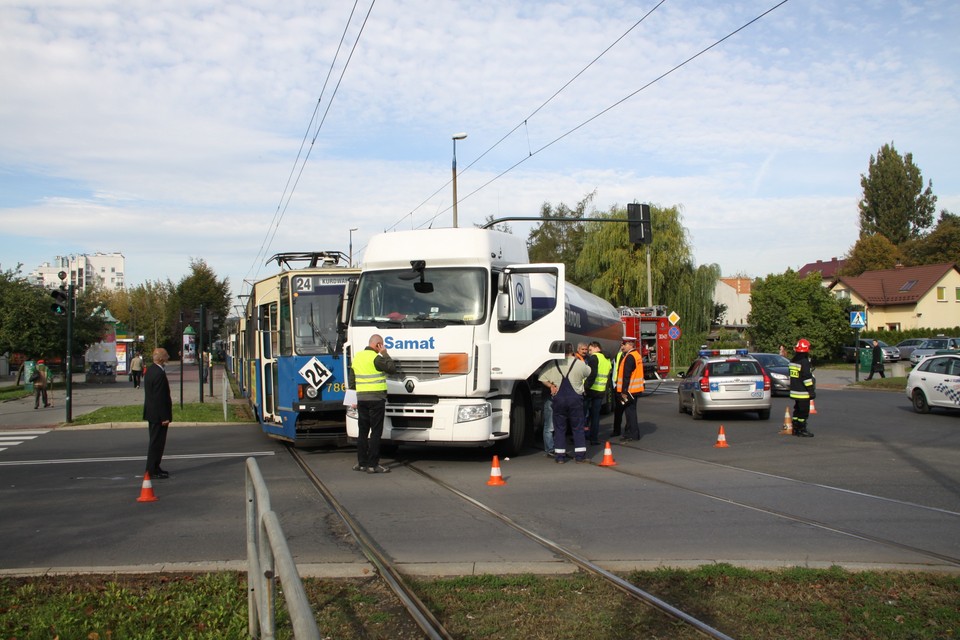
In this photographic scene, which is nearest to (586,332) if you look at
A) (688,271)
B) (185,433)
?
(185,433)

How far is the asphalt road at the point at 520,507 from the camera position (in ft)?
23.3

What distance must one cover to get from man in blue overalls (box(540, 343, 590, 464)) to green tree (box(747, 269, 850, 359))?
4323 centimetres

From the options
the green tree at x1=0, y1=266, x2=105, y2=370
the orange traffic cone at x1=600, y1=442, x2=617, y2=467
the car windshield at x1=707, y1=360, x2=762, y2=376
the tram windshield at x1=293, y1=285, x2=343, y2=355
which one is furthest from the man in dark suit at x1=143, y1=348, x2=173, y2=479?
the green tree at x1=0, y1=266, x2=105, y2=370

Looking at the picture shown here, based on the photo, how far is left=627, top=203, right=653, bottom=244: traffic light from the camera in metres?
24.5

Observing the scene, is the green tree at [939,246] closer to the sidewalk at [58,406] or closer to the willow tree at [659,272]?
the willow tree at [659,272]

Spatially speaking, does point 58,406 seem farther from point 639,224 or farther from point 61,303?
point 639,224

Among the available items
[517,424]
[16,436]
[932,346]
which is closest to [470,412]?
[517,424]

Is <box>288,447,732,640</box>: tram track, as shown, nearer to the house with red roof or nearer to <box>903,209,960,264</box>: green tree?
the house with red roof

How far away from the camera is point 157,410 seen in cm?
1165

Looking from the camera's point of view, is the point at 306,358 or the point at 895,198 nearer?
the point at 306,358

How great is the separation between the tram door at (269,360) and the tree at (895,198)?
9471 cm

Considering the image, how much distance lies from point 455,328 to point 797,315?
45.1 metres

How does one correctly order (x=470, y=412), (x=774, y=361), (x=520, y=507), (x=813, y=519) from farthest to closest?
(x=774, y=361), (x=470, y=412), (x=520, y=507), (x=813, y=519)

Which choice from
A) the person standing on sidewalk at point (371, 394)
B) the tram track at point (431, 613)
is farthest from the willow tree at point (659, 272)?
the tram track at point (431, 613)
